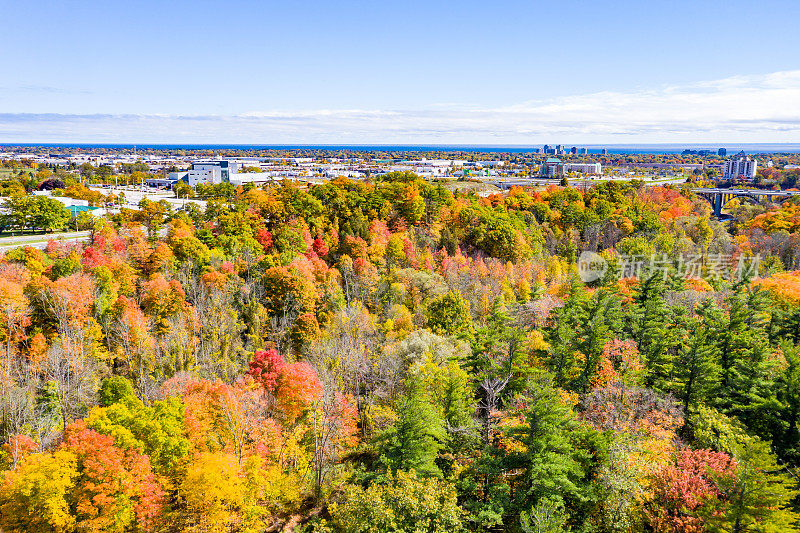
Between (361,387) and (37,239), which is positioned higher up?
(37,239)

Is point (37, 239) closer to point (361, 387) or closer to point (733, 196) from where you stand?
point (361, 387)

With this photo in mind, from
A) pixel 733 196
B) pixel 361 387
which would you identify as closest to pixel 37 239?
pixel 361 387

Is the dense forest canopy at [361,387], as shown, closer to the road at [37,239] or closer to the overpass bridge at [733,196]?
the road at [37,239]

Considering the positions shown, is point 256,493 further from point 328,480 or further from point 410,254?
point 410,254

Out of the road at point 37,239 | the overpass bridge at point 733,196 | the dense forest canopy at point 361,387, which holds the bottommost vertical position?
the dense forest canopy at point 361,387

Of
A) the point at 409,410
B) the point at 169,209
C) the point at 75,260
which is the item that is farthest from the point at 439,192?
the point at 409,410

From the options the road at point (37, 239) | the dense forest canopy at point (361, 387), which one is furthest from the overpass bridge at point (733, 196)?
the road at point (37, 239)

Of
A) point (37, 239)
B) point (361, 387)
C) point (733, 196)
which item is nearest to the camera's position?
point (361, 387)
